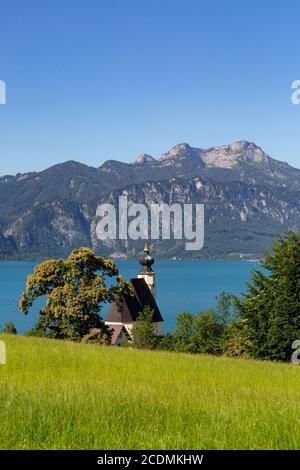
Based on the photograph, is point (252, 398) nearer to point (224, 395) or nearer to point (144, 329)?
point (224, 395)

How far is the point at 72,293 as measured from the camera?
50.2 metres

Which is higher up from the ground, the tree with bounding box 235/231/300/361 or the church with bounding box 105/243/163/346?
the tree with bounding box 235/231/300/361

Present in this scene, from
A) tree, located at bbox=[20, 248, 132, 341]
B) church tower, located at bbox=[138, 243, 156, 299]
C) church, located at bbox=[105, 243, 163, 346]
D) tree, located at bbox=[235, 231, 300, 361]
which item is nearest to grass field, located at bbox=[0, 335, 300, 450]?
tree, located at bbox=[235, 231, 300, 361]

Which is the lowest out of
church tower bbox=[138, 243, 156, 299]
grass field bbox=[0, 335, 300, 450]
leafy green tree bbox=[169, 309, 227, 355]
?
leafy green tree bbox=[169, 309, 227, 355]

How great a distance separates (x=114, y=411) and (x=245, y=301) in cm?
2764

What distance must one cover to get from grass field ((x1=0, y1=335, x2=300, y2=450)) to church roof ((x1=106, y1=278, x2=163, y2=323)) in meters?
68.2

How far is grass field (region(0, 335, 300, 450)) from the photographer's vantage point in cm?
673

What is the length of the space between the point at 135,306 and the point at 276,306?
5267 centimetres

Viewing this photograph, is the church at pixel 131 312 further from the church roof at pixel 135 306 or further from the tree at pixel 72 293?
the tree at pixel 72 293

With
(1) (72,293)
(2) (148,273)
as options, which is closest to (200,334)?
(1) (72,293)

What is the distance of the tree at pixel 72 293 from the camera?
4972 centimetres

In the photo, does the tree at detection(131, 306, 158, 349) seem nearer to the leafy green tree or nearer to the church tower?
the leafy green tree

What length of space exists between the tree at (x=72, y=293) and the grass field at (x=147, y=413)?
116ft
